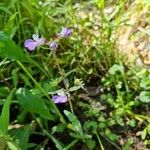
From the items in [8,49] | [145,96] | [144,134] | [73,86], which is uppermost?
[8,49]

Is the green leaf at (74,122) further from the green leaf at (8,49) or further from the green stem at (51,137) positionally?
the green leaf at (8,49)

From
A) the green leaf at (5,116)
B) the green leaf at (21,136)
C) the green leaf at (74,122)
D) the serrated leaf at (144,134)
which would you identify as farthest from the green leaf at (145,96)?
the green leaf at (5,116)

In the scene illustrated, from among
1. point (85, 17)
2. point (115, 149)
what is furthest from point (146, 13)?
point (115, 149)

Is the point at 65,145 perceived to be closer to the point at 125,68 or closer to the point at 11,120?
the point at 11,120

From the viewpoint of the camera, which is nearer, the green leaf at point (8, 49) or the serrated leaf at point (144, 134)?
the green leaf at point (8, 49)

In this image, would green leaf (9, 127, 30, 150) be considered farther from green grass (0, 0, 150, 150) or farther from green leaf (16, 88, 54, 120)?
green leaf (16, 88, 54, 120)

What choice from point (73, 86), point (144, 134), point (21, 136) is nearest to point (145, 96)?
point (144, 134)

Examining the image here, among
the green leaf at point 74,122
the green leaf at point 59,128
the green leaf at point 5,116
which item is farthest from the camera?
the green leaf at point 59,128

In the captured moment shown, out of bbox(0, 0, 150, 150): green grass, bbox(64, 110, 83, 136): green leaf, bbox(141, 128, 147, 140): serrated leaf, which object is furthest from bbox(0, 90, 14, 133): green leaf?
bbox(141, 128, 147, 140): serrated leaf

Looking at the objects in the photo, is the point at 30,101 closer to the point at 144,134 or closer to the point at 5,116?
the point at 5,116
